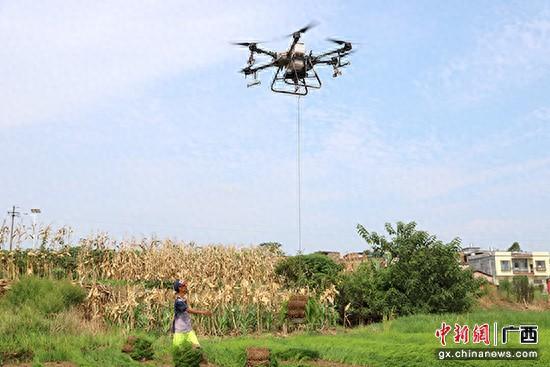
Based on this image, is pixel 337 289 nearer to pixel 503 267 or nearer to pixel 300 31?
pixel 300 31

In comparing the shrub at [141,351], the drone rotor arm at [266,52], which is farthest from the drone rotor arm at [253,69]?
the shrub at [141,351]

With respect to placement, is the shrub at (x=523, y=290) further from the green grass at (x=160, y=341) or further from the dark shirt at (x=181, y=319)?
A: the dark shirt at (x=181, y=319)

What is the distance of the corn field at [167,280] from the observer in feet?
→ 60.8

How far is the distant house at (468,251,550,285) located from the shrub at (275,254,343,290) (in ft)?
241

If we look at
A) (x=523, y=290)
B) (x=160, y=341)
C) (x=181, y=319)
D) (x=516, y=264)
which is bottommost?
(x=160, y=341)

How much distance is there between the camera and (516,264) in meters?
94.3

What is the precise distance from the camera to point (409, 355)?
10.8 metres

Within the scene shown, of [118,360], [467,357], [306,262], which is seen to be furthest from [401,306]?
[118,360]

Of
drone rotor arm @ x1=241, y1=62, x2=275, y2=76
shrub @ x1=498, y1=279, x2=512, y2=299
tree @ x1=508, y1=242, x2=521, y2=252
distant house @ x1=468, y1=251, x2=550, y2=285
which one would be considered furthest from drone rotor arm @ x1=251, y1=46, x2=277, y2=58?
tree @ x1=508, y1=242, x2=521, y2=252

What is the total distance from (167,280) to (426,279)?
33.2 ft

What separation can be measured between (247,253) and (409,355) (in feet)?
56.6

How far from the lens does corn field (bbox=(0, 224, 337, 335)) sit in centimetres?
1853

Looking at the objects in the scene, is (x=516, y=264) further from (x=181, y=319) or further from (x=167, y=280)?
Answer: (x=181, y=319)

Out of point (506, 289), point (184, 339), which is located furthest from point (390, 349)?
point (506, 289)
